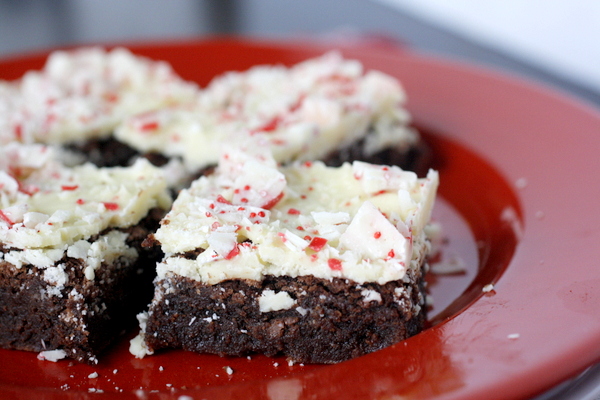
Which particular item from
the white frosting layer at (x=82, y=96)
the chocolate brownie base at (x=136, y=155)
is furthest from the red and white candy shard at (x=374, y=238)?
the white frosting layer at (x=82, y=96)

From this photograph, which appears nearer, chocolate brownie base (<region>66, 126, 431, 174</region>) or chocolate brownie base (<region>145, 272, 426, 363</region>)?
chocolate brownie base (<region>145, 272, 426, 363</region>)

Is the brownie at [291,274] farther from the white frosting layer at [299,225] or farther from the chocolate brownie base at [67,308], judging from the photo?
the chocolate brownie base at [67,308]

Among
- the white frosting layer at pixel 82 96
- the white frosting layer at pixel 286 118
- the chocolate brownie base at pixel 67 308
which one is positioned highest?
the white frosting layer at pixel 286 118

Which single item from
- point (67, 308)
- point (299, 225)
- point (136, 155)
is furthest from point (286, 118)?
point (67, 308)

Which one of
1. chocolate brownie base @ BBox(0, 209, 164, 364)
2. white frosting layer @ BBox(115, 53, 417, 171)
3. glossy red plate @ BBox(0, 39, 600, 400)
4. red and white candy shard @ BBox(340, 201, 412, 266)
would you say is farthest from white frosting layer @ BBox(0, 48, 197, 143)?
red and white candy shard @ BBox(340, 201, 412, 266)

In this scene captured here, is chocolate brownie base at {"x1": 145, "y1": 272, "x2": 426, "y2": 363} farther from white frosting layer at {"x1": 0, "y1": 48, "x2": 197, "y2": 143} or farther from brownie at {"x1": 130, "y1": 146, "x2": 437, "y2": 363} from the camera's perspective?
white frosting layer at {"x1": 0, "y1": 48, "x2": 197, "y2": 143}
